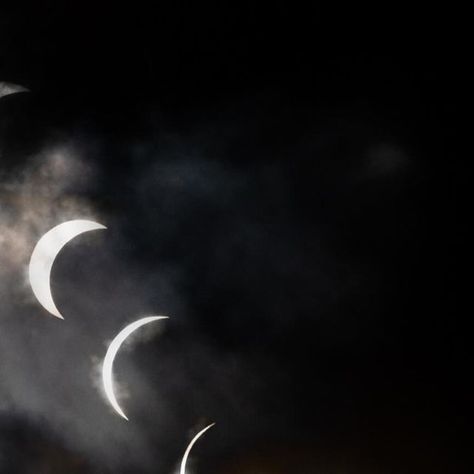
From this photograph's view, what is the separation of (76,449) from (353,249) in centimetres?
257

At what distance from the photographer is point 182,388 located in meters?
4.27

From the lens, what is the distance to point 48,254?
4234 mm

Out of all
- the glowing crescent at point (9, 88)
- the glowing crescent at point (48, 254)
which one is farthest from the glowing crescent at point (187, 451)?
the glowing crescent at point (9, 88)

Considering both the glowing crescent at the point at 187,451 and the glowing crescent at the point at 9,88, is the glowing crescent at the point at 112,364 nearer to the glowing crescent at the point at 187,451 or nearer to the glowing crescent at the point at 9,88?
the glowing crescent at the point at 187,451

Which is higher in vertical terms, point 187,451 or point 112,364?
point 112,364

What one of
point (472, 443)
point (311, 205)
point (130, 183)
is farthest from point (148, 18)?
point (472, 443)

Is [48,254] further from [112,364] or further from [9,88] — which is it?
[9,88]

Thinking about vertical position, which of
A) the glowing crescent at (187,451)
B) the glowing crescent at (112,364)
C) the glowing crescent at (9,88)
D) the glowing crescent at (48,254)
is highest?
the glowing crescent at (9,88)

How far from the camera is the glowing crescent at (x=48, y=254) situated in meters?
4.19

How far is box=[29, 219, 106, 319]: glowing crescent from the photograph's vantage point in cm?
419

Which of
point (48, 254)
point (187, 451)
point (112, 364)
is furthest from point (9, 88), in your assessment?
point (187, 451)

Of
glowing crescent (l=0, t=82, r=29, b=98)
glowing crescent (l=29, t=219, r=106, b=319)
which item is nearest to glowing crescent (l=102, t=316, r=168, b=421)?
glowing crescent (l=29, t=219, r=106, b=319)

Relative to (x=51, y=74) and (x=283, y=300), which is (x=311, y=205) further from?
(x=51, y=74)

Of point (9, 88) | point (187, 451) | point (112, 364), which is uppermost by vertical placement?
point (9, 88)
